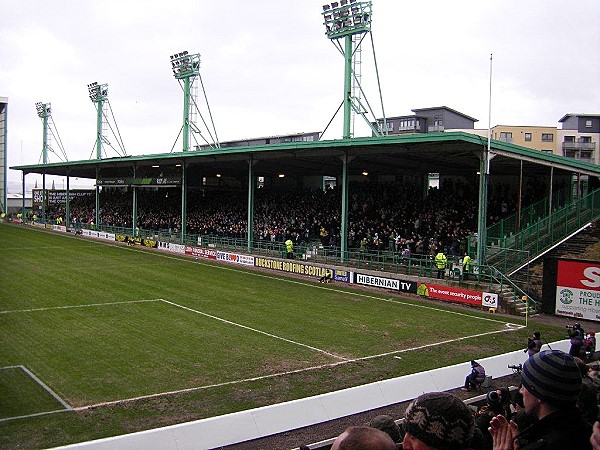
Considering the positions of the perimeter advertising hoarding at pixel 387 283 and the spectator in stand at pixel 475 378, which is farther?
the perimeter advertising hoarding at pixel 387 283

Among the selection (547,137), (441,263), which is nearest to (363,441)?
(441,263)

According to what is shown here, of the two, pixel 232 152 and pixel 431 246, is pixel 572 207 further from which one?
pixel 232 152

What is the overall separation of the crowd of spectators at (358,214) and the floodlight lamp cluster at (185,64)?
11693mm

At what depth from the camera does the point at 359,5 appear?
1320 inches

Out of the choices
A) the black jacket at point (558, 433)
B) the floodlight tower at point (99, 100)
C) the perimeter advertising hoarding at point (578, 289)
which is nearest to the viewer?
the black jacket at point (558, 433)

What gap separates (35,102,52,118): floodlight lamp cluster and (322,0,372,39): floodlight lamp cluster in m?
56.9

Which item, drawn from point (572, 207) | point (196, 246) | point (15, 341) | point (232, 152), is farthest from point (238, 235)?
point (15, 341)

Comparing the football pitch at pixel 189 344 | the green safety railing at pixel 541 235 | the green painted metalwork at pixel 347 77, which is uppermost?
the green painted metalwork at pixel 347 77

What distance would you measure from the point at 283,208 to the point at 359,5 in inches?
712

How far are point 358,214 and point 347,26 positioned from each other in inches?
480

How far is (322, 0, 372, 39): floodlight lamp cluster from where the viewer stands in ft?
110

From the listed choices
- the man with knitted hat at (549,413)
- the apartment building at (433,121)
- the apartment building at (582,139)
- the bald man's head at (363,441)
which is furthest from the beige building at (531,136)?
the bald man's head at (363,441)

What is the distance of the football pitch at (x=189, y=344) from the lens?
37.0 ft

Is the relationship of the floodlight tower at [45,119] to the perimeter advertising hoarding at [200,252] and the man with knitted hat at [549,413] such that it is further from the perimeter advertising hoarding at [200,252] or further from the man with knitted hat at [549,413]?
the man with knitted hat at [549,413]
